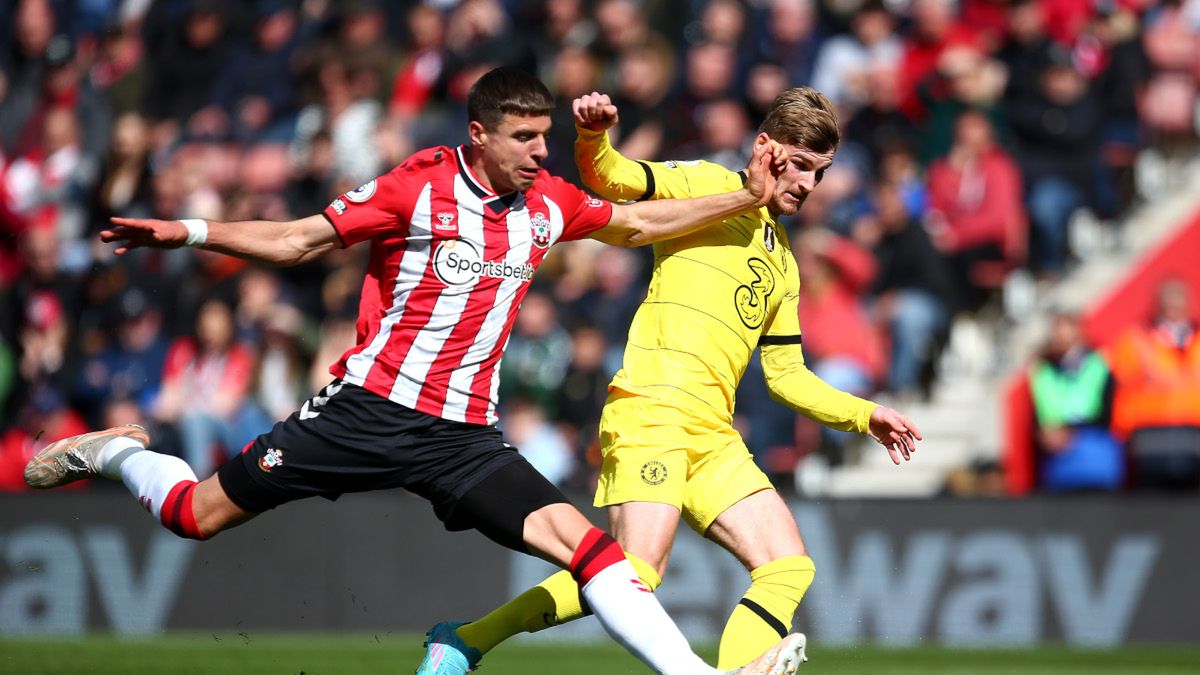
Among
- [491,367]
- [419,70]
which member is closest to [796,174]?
[491,367]

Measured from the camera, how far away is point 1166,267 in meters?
13.9

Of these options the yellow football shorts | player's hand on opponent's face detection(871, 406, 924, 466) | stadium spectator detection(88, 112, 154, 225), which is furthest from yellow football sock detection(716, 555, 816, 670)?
stadium spectator detection(88, 112, 154, 225)

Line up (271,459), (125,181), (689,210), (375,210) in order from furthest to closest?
(125,181)
(689,210)
(271,459)
(375,210)

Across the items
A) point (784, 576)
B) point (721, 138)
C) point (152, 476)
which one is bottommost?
point (784, 576)

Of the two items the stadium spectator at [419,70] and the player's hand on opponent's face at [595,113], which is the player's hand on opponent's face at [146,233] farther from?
the stadium spectator at [419,70]

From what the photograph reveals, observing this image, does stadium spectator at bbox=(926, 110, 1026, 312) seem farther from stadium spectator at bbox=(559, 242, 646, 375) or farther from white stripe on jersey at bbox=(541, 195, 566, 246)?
white stripe on jersey at bbox=(541, 195, 566, 246)

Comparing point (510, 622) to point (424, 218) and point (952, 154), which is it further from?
point (952, 154)

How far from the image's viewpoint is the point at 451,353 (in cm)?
694

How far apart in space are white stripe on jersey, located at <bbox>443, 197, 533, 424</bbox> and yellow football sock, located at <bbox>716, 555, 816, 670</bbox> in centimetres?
143

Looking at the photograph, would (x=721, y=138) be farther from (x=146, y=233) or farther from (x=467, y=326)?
(x=146, y=233)

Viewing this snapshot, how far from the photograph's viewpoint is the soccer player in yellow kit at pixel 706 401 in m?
7.18

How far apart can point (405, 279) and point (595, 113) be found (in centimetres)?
107

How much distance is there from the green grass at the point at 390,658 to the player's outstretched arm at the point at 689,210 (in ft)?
11.4

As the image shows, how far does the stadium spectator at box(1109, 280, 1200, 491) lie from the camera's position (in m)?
12.3
